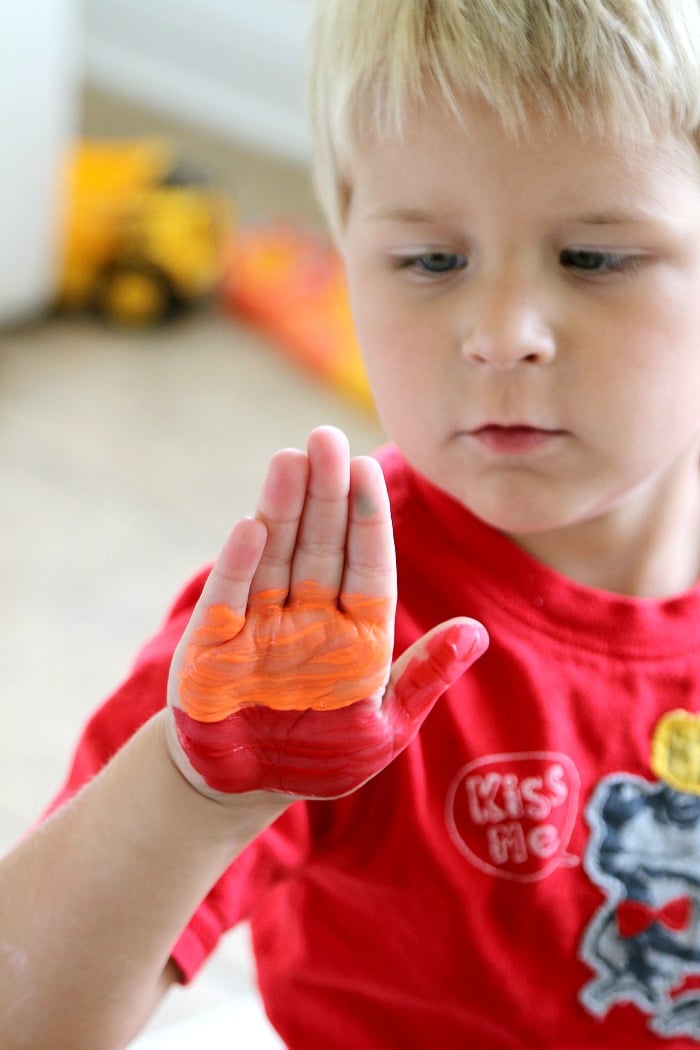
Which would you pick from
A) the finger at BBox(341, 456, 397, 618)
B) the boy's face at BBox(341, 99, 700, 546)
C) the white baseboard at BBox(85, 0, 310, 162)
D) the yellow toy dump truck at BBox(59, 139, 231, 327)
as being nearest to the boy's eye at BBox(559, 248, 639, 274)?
the boy's face at BBox(341, 99, 700, 546)

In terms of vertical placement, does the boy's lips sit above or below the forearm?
above

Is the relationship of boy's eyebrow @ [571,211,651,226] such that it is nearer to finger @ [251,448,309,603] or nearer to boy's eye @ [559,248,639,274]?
boy's eye @ [559,248,639,274]

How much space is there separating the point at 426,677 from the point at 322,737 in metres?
0.06

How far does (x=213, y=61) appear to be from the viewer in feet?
12.1

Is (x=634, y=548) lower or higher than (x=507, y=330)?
lower

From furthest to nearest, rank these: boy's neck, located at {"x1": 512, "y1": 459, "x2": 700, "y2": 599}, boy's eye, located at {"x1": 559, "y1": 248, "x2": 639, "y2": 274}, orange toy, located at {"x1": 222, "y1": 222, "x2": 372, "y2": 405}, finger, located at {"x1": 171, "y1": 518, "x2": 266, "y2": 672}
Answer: orange toy, located at {"x1": 222, "y1": 222, "x2": 372, "y2": 405}
boy's neck, located at {"x1": 512, "y1": 459, "x2": 700, "y2": 599}
boy's eye, located at {"x1": 559, "y1": 248, "x2": 639, "y2": 274}
finger, located at {"x1": 171, "y1": 518, "x2": 266, "y2": 672}

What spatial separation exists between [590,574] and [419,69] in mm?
302

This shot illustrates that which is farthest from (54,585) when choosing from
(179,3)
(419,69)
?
(179,3)

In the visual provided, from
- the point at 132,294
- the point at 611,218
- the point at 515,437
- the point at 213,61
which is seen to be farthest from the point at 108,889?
the point at 213,61

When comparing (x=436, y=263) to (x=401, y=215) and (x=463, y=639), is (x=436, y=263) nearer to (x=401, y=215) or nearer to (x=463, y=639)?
(x=401, y=215)

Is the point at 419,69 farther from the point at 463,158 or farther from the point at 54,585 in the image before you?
the point at 54,585

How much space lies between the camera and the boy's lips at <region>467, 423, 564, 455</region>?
2.48 feet

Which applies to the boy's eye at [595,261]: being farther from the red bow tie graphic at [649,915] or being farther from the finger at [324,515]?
the red bow tie graphic at [649,915]

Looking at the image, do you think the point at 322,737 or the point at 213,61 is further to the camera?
the point at 213,61
